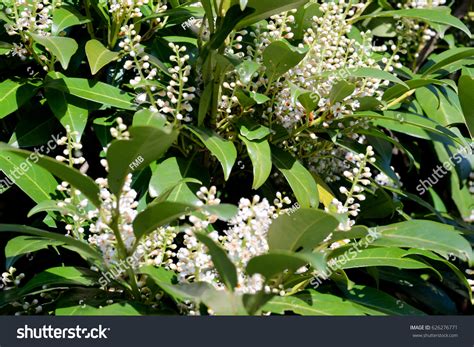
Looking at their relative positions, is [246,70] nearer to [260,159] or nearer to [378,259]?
[260,159]

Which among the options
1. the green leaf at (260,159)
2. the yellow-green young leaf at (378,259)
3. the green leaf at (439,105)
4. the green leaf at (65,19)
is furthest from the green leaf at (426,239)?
the green leaf at (65,19)

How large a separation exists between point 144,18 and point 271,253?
106 cm

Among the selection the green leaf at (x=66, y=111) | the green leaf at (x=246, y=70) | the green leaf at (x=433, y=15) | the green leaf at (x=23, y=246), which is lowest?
the green leaf at (x=23, y=246)

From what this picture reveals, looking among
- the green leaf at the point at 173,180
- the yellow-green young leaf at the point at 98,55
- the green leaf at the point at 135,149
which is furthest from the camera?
the yellow-green young leaf at the point at 98,55

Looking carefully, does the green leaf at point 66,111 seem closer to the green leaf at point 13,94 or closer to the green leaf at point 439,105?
the green leaf at point 13,94

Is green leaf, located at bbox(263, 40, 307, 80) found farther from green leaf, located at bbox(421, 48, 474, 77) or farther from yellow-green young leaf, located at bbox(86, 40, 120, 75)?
green leaf, located at bbox(421, 48, 474, 77)

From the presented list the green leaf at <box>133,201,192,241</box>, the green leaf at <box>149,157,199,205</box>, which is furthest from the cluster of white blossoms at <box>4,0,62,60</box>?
the green leaf at <box>133,201,192,241</box>

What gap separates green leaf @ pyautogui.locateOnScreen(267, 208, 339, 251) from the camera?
5.33 ft

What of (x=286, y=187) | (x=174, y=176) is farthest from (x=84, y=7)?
(x=286, y=187)

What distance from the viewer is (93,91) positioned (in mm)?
2172

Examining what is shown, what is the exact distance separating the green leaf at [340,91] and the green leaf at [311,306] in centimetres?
59

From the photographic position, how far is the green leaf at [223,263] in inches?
61.0

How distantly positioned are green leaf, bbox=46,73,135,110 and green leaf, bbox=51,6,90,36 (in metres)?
0.14

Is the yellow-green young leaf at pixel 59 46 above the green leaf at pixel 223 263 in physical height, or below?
above
